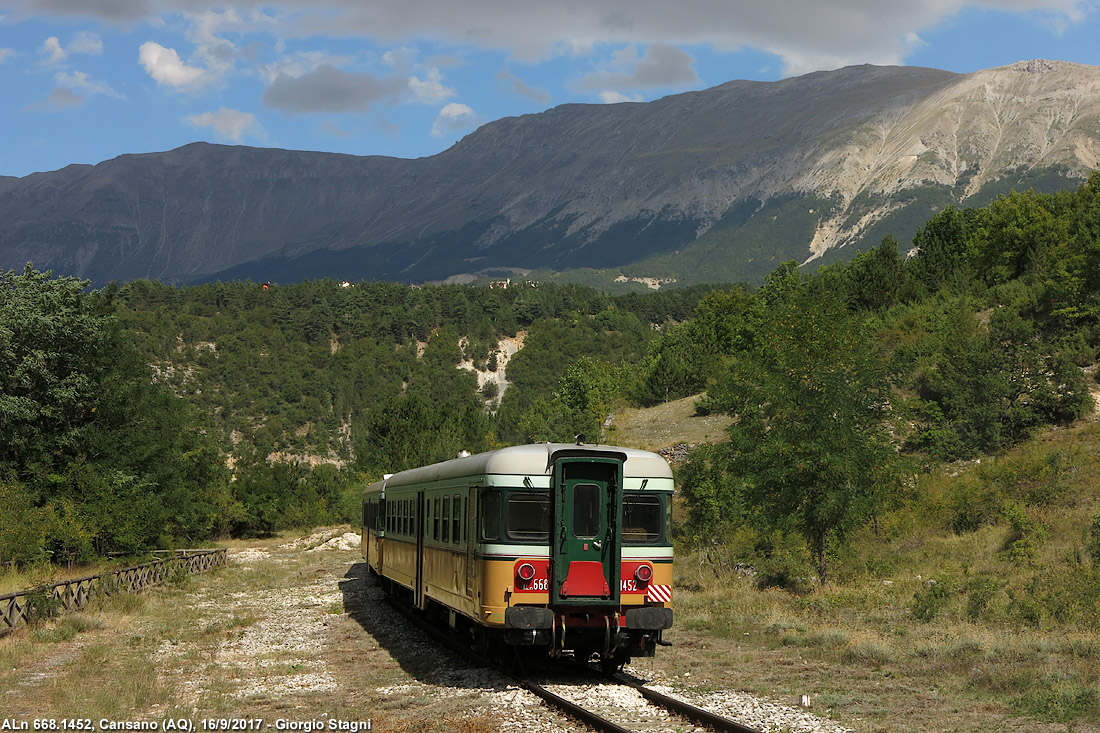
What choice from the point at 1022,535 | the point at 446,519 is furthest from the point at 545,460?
the point at 1022,535

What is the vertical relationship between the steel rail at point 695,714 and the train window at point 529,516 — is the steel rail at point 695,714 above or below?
below

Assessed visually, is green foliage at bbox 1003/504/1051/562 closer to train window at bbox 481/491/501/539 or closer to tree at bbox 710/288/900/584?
tree at bbox 710/288/900/584

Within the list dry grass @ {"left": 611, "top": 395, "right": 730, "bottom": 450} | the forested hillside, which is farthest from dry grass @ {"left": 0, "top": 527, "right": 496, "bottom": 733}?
dry grass @ {"left": 611, "top": 395, "right": 730, "bottom": 450}

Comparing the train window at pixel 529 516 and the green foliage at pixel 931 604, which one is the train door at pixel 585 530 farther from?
the green foliage at pixel 931 604

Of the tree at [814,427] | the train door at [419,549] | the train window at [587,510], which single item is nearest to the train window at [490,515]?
the train window at [587,510]

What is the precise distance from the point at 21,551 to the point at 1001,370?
39.3m

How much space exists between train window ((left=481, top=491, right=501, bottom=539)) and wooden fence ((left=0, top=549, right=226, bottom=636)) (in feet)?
35.3

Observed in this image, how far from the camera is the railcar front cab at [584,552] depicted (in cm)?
1419

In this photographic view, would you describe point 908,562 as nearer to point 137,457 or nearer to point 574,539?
point 574,539

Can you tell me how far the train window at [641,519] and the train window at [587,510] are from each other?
46cm

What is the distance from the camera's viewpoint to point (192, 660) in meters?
17.4

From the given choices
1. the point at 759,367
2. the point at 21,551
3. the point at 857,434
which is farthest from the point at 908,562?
the point at 21,551

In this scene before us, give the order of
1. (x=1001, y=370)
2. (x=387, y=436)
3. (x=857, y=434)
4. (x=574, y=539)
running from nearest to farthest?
1. (x=574, y=539)
2. (x=857, y=434)
3. (x=1001, y=370)
4. (x=387, y=436)

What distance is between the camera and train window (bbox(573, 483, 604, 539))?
14.5 metres
